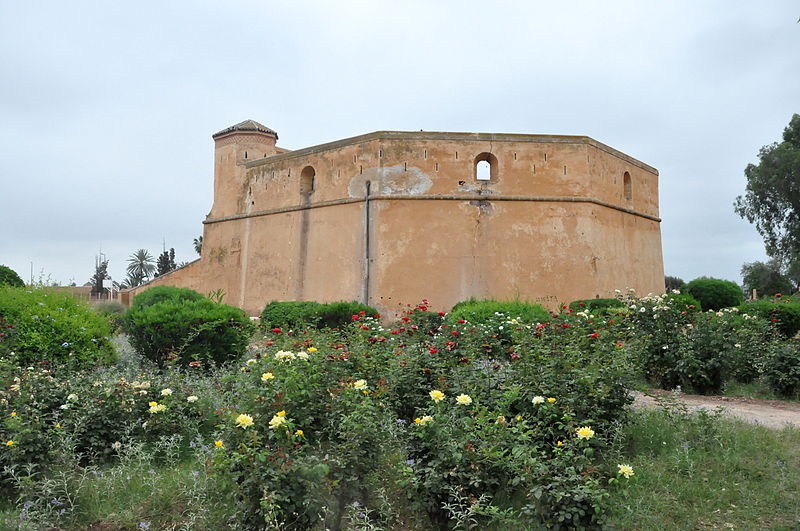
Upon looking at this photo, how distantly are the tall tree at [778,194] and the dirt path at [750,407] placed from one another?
25182mm

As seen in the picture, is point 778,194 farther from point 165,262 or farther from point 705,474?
point 165,262

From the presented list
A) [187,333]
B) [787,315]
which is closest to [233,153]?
[187,333]

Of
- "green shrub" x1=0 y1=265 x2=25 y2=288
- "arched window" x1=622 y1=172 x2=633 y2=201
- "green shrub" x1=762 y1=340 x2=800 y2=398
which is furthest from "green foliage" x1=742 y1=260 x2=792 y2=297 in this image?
"green shrub" x1=0 y1=265 x2=25 y2=288

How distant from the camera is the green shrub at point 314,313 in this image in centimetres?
1238

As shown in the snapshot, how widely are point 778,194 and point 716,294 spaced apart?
45.0ft

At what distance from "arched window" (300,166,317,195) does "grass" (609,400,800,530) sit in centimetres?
1436

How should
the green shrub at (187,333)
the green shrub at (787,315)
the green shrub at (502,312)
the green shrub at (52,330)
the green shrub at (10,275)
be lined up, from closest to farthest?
the green shrub at (52,330)
the green shrub at (187,333)
the green shrub at (502,312)
the green shrub at (787,315)
the green shrub at (10,275)

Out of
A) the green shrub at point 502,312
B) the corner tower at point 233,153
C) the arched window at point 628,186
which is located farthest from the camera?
the corner tower at point 233,153

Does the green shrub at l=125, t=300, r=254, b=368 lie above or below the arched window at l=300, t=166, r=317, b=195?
below

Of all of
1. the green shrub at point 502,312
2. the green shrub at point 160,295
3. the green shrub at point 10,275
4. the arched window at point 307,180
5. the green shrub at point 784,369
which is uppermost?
the arched window at point 307,180

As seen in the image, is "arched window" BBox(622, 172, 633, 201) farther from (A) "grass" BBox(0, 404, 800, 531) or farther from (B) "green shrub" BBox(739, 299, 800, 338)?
(A) "grass" BBox(0, 404, 800, 531)

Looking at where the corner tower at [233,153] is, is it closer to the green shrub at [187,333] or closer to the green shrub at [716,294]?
the green shrub at [187,333]

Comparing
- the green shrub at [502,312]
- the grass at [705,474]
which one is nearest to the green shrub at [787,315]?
the green shrub at [502,312]

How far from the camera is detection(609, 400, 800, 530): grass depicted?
133 inches
